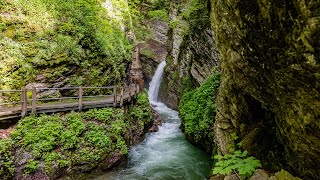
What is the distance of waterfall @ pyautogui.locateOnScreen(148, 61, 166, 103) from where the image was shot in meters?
28.4

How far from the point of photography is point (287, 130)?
444 centimetres

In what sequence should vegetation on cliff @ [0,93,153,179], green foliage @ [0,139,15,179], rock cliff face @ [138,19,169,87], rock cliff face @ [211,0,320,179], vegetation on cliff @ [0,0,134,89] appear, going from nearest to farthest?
rock cliff face @ [211,0,320,179] < green foliage @ [0,139,15,179] < vegetation on cliff @ [0,93,153,179] < vegetation on cliff @ [0,0,134,89] < rock cliff face @ [138,19,169,87]

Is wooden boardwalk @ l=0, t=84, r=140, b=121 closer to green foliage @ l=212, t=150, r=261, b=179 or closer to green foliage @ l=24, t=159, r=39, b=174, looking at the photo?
green foliage @ l=24, t=159, r=39, b=174

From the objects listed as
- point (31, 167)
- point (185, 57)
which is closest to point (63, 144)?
point (31, 167)

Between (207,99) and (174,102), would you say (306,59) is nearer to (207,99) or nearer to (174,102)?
(207,99)

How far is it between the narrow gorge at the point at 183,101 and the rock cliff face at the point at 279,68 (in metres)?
0.02

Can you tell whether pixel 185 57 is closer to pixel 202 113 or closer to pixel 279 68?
pixel 202 113

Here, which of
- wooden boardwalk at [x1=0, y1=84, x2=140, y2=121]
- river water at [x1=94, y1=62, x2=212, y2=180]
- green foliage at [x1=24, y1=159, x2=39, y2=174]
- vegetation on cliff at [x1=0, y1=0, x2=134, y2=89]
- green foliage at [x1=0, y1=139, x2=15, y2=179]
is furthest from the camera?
vegetation on cliff at [x1=0, y1=0, x2=134, y2=89]

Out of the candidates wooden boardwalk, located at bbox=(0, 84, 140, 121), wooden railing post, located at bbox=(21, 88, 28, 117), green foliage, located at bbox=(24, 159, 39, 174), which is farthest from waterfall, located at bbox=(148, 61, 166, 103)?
green foliage, located at bbox=(24, 159, 39, 174)

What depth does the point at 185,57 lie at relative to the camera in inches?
815

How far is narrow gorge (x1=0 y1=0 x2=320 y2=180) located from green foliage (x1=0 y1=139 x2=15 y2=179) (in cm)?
3

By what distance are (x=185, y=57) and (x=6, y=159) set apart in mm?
15129

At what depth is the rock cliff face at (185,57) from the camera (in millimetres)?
15473

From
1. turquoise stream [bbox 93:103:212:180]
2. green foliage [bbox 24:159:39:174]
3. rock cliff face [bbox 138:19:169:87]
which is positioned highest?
rock cliff face [bbox 138:19:169:87]
